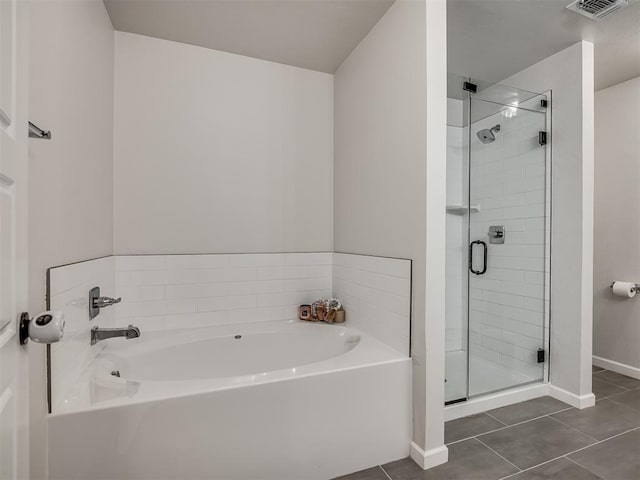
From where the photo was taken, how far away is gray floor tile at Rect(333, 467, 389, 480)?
1.64m

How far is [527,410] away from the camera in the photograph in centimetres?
226

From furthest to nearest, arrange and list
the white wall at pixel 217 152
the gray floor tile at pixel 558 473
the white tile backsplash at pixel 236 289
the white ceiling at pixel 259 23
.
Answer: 1. the white wall at pixel 217 152
2. the white ceiling at pixel 259 23
3. the white tile backsplash at pixel 236 289
4. the gray floor tile at pixel 558 473

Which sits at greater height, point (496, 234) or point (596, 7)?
point (596, 7)

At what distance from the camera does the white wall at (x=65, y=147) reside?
46.1 inches

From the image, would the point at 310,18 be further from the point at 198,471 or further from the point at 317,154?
the point at 198,471

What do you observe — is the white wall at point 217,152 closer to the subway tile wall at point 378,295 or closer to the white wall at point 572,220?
the subway tile wall at point 378,295

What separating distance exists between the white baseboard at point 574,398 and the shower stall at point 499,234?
117mm

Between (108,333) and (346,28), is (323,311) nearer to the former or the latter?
(108,333)

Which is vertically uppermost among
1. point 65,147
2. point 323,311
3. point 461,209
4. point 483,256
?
point 65,147

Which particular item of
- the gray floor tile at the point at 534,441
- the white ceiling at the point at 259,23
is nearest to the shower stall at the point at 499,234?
the gray floor tile at the point at 534,441

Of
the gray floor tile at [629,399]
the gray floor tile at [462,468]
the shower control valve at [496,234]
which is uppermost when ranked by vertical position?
the shower control valve at [496,234]

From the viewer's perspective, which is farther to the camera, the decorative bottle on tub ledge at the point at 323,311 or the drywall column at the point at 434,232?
the decorative bottle on tub ledge at the point at 323,311

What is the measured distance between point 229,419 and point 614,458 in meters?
1.95

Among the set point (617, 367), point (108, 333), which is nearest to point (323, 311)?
point (108, 333)
